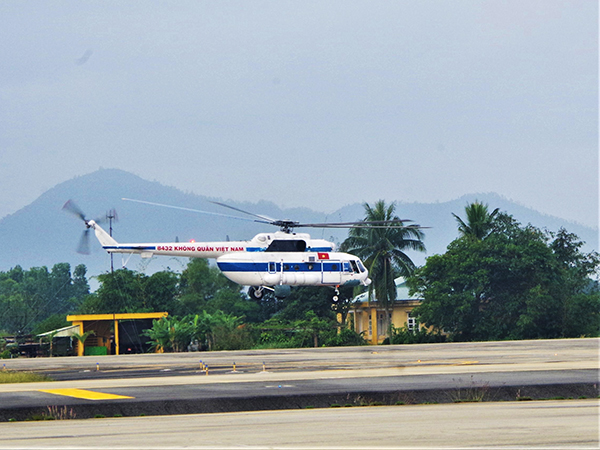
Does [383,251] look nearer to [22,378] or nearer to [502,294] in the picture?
[502,294]

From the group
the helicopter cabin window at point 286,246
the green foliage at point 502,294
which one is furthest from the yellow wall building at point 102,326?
the helicopter cabin window at point 286,246

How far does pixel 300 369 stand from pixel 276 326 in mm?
33247

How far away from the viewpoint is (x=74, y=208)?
44094 mm

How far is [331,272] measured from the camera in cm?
4350

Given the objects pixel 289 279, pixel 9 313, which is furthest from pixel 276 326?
pixel 9 313

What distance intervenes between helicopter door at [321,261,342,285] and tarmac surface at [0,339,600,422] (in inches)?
472

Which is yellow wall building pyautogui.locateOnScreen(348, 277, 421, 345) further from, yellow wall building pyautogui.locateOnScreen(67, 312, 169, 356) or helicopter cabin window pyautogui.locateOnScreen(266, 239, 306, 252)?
helicopter cabin window pyautogui.locateOnScreen(266, 239, 306, 252)

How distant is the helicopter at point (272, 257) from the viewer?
41.4 metres

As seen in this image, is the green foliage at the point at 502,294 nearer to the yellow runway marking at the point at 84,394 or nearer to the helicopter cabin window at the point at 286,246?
the helicopter cabin window at the point at 286,246

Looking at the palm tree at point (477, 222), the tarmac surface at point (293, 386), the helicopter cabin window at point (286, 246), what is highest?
the palm tree at point (477, 222)

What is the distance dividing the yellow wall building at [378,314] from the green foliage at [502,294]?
20.8 ft

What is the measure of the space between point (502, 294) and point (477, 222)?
9740mm

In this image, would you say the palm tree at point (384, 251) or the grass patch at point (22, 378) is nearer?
the grass patch at point (22, 378)

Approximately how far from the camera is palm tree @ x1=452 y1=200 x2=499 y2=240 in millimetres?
74125
